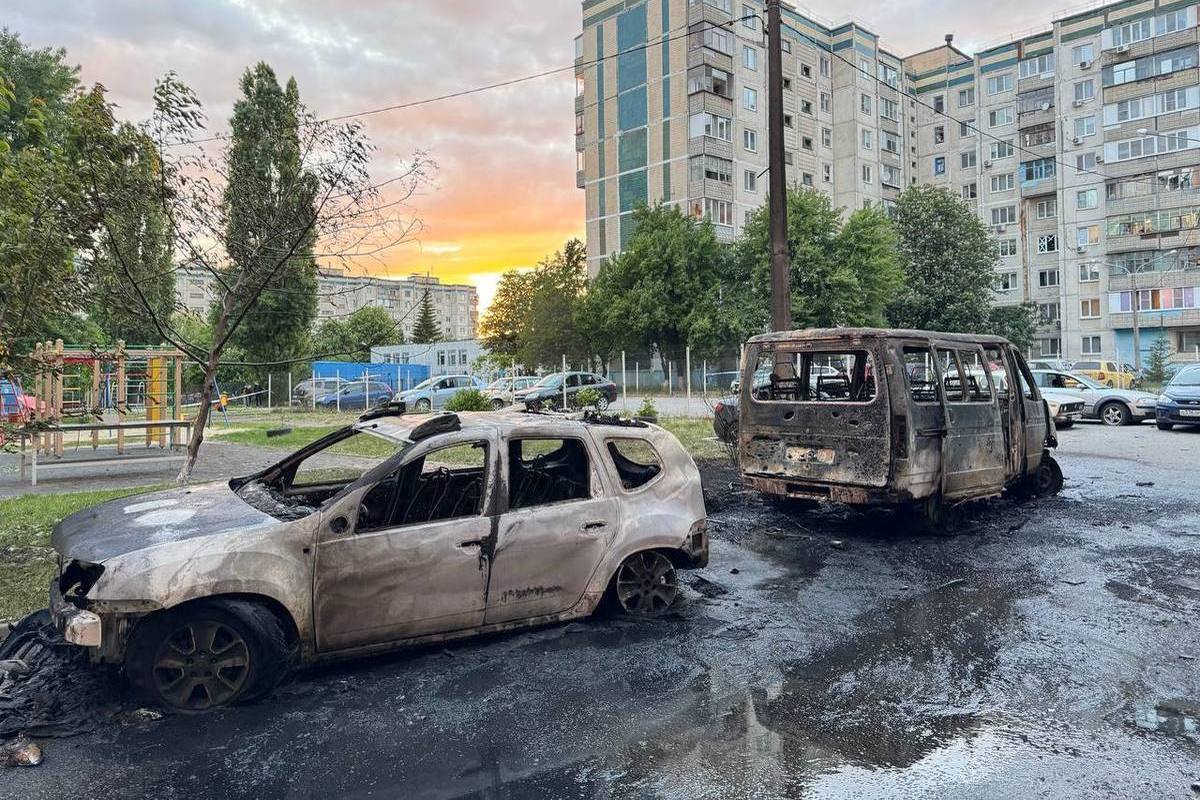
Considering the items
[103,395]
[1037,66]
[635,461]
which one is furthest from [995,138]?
[635,461]

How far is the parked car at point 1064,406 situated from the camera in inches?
771

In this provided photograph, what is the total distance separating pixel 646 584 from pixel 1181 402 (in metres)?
17.5

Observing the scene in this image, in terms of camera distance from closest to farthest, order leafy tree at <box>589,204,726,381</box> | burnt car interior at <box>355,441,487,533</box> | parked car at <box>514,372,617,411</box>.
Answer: burnt car interior at <box>355,441,487,533</box> < parked car at <box>514,372,617,411</box> < leafy tree at <box>589,204,726,381</box>

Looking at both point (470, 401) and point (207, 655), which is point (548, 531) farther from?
point (470, 401)

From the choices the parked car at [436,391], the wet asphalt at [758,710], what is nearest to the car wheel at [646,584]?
the wet asphalt at [758,710]

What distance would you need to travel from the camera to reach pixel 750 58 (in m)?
53.3

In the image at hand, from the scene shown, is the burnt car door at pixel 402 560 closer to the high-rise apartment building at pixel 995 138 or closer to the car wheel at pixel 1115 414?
the car wheel at pixel 1115 414

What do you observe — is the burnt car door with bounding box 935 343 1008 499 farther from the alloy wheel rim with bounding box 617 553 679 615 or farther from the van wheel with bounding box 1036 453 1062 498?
the alloy wheel rim with bounding box 617 553 679 615

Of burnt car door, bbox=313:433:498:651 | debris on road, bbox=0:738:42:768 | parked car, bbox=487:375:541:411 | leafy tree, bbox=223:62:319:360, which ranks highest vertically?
leafy tree, bbox=223:62:319:360

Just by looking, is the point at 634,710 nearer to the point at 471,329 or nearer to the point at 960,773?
the point at 960,773

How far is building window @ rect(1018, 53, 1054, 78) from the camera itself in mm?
59688

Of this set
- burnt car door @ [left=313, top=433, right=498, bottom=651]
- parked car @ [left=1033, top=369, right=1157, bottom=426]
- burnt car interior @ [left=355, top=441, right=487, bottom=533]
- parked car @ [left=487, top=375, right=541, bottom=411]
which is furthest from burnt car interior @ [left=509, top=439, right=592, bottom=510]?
parked car @ [left=487, top=375, right=541, bottom=411]

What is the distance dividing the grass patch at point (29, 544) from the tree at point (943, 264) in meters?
43.9

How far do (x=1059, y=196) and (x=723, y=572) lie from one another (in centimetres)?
6298
